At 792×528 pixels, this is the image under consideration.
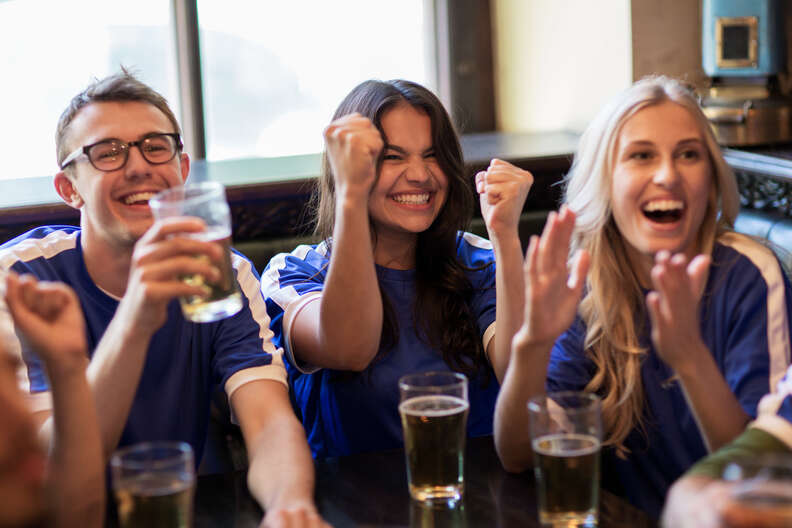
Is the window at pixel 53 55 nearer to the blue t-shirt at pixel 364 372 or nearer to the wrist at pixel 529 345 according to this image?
the blue t-shirt at pixel 364 372

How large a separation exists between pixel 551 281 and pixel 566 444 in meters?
0.23

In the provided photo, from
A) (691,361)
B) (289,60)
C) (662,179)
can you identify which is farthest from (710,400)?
(289,60)

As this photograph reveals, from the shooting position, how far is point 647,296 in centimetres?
148

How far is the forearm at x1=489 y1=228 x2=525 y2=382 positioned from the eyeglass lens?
0.65 m

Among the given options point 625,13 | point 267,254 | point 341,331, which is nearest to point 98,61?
point 267,254

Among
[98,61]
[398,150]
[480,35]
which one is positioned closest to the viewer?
[398,150]

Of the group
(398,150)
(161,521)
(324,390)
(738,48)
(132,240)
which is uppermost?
(738,48)

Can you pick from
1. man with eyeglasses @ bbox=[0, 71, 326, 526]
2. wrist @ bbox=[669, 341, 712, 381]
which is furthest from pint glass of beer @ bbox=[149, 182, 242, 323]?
wrist @ bbox=[669, 341, 712, 381]

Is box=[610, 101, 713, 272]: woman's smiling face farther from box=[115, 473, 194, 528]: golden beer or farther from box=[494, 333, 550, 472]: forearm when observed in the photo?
box=[115, 473, 194, 528]: golden beer

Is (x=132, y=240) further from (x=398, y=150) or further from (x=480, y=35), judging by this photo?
(x=480, y=35)

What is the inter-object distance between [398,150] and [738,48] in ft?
5.18

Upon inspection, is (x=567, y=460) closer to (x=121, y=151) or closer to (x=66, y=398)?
(x=66, y=398)

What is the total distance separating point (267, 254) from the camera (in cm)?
250

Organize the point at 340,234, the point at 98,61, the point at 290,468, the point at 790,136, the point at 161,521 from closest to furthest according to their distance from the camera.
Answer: the point at 161,521 → the point at 290,468 → the point at 340,234 → the point at 790,136 → the point at 98,61
